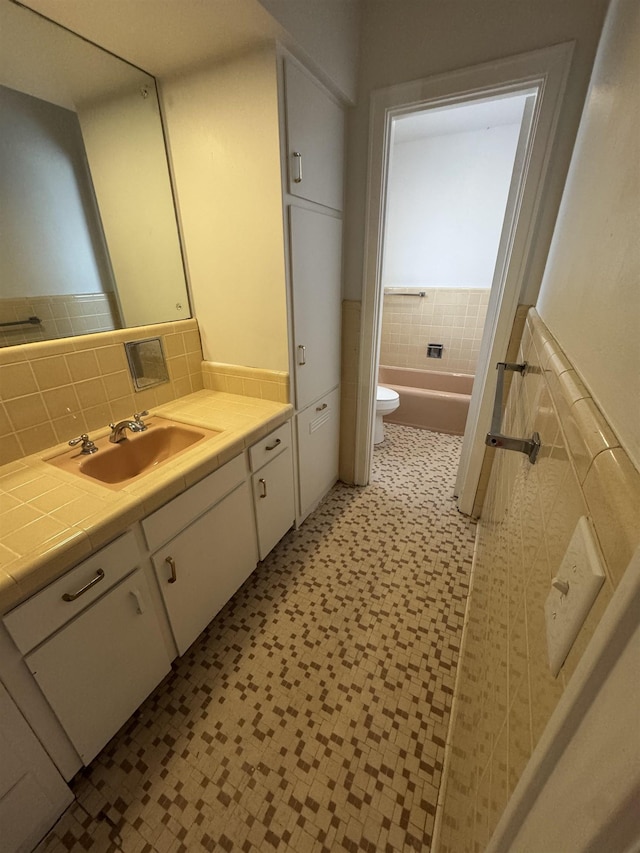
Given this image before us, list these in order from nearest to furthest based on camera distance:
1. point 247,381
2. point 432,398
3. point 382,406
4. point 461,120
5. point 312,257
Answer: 1. point 312,257
2. point 247,381
3. point 461,120
4. point 382,406
5. point 432,398

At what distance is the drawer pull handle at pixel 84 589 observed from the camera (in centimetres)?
82

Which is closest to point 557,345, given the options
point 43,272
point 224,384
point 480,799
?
point 480,799

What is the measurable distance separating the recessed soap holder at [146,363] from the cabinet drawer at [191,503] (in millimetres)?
595

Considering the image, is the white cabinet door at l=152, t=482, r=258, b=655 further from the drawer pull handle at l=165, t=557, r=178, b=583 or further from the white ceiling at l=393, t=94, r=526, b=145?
the white ceiling at l=393, t=94, r=526, b=145

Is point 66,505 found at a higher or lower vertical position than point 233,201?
lower

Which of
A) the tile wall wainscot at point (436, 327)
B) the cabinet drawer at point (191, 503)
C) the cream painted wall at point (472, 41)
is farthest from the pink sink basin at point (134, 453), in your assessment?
the tile wall wainscot at point (436, 327)

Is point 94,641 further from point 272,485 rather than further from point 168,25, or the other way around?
point 168,25

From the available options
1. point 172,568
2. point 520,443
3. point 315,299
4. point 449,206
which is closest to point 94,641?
point 172,568

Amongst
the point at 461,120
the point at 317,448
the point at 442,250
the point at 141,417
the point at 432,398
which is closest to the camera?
the point at 141,417

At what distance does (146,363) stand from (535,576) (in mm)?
1576

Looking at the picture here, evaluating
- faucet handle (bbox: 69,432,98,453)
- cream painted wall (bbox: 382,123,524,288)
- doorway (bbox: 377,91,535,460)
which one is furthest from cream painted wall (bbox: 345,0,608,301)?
faucet handle (bbox: 69,432,98,453)

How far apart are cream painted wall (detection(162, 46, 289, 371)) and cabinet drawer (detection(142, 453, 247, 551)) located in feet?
1.81

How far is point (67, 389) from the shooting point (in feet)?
4.05

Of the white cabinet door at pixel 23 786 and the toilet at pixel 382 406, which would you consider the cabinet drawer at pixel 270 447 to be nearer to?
the white cabinet door at pixel 23 786
